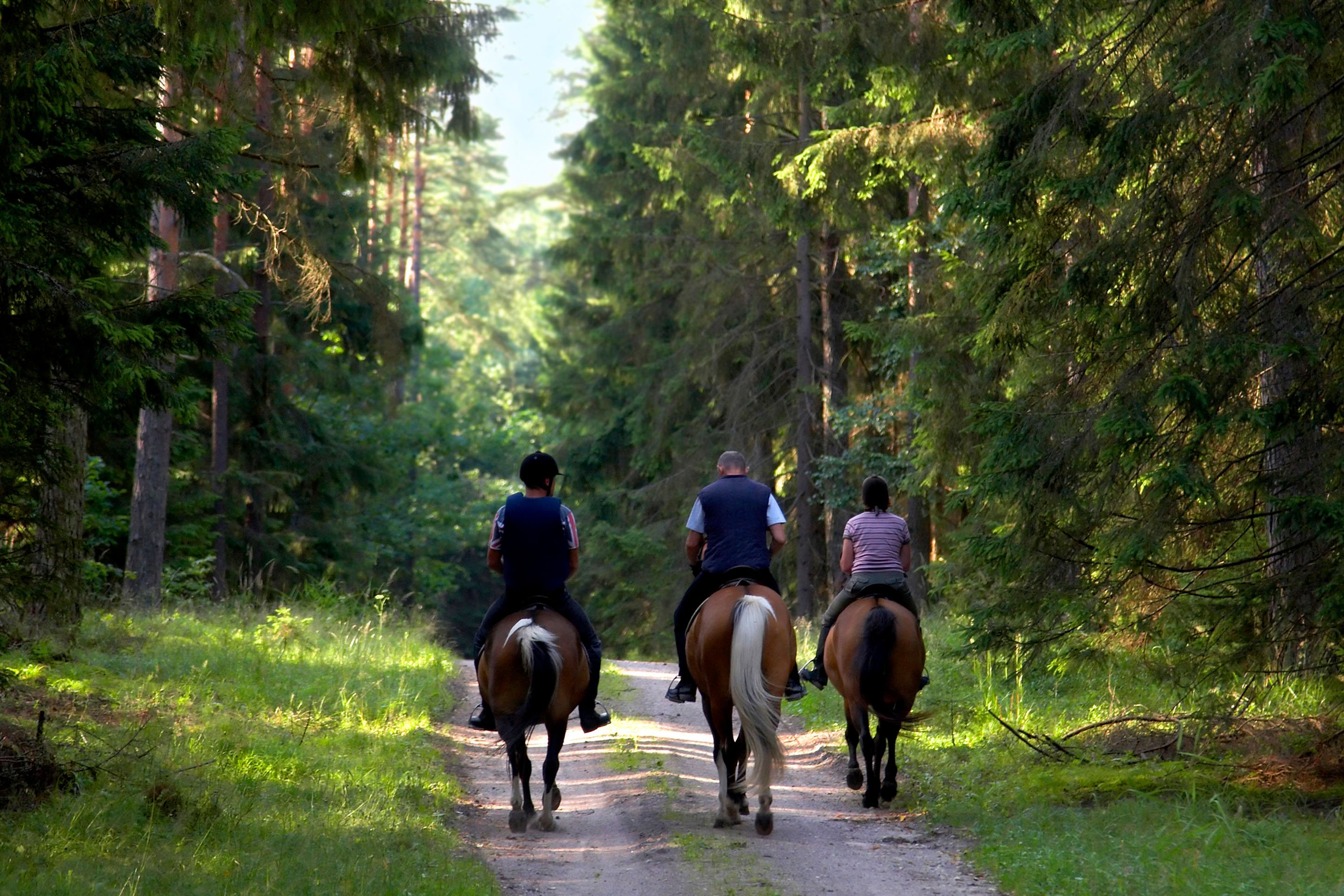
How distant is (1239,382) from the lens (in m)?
7.47

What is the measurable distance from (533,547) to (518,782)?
164cm

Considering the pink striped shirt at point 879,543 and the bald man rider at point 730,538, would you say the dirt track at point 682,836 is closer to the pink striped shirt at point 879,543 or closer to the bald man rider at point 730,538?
the bald man rider at point 730,538

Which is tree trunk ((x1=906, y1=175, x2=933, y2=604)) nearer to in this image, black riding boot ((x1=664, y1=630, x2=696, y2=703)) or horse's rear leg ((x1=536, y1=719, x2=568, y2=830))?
black riding boot ((x1=664, y1=630, x2=696, y2=703))

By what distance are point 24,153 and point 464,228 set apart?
4923 cm

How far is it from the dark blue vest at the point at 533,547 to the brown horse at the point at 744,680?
1125 millimetres

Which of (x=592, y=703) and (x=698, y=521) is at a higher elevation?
(x=698, y=521)

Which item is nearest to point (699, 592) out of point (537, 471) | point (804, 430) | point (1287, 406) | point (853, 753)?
point (537, 471)

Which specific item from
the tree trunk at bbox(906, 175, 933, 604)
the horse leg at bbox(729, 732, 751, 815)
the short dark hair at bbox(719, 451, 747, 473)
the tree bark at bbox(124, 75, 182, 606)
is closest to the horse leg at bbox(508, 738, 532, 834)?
the horse leg at bbox(729, 732, 751, 815)

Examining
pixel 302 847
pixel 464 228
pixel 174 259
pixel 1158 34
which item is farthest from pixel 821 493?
pixel 464 228

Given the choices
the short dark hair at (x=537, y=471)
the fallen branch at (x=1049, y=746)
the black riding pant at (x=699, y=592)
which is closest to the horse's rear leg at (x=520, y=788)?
the black riding pant at (x=699, y=592)

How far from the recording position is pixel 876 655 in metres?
8.38

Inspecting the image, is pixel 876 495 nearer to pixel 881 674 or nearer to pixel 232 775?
pixel 881 674

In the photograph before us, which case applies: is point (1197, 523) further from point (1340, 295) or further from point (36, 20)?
point (36, 20)

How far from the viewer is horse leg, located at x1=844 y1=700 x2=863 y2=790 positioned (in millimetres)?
8867
